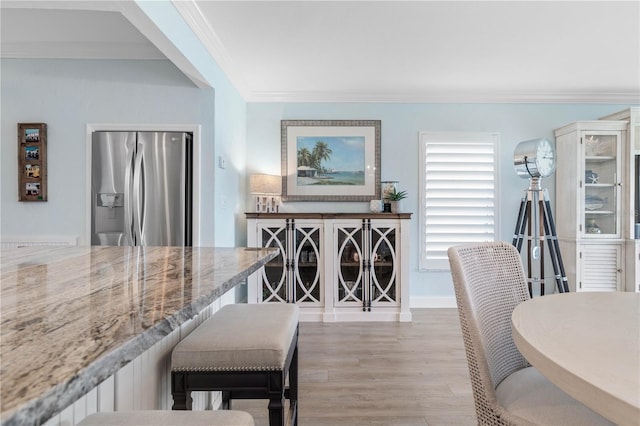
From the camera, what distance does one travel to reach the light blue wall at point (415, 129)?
159 inches

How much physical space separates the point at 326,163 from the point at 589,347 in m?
3.45

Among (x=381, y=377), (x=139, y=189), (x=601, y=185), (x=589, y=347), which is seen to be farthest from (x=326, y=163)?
(x=589, y=347)

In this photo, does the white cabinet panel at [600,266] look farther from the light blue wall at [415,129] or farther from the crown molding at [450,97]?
the crown molding at [450,97]

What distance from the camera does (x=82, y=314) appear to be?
60 centimetres

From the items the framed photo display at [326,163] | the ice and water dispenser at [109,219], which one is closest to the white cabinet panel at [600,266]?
the framed photo display at [326,163]

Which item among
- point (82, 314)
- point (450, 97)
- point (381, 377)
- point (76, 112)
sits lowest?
point (381, 377)

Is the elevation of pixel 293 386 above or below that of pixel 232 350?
below

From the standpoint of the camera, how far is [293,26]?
8.45ft

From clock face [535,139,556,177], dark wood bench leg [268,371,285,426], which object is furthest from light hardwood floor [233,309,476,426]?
clock face [535,139,556,177]

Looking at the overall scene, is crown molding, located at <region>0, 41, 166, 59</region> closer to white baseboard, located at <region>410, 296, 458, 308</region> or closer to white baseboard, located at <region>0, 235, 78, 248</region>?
white baseboard, located at <region>0, 235, 78, 248</region>

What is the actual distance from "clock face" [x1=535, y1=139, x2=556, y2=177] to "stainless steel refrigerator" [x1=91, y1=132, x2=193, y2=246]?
329cm

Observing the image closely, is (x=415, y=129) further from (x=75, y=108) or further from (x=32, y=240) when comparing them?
(x=32, y=240)

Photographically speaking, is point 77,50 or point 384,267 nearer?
point 77,50

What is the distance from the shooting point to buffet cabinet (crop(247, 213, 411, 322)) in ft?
11.8
